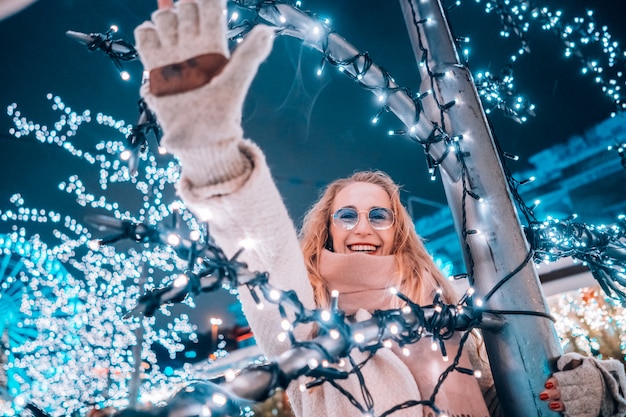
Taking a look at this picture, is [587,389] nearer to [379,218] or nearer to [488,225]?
[488,225]

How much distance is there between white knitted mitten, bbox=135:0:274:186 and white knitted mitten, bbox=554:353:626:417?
150 cm

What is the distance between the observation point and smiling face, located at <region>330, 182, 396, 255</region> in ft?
7.42

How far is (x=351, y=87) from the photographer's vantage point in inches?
252

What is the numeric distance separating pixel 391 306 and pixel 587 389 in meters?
0.82

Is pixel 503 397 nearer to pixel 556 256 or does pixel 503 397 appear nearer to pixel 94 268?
pixel 556 256

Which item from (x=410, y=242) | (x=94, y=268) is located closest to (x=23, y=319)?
(x=94, y=268)

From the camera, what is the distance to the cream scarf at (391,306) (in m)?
1.77

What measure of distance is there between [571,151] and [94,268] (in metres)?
13.0

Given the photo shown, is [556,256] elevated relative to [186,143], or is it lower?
lower

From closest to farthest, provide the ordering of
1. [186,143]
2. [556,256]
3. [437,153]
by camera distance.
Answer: [186,143] → [437,153] → [556,256]

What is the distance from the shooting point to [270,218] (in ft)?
3.98

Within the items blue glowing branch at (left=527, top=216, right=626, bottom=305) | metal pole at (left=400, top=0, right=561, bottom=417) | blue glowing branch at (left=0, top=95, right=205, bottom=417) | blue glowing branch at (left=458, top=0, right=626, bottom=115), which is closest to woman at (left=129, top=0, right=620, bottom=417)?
metal pole at (left=400, top=0, right=561, bottom=417)

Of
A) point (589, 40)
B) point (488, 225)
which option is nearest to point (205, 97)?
point (488, 225)

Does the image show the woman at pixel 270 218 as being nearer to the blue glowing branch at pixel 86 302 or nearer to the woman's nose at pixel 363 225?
the woman's nose at pixel 363 225
